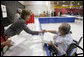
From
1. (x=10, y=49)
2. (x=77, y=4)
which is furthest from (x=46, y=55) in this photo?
(x=77, y=4)

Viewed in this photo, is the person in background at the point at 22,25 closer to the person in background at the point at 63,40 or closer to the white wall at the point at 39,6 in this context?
the person in background at the point at 63,40

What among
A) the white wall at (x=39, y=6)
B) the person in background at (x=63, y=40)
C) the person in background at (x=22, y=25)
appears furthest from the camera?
the white wall at (x=39, y=6)

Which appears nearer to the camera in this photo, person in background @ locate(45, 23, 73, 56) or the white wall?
person in background @ locate(45, 23, 73, 56)

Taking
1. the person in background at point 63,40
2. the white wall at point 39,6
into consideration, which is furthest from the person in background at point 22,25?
the white wall at point 39,6

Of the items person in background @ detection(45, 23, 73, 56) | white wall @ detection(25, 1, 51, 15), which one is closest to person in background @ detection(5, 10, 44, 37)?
person in background @ detection(45, 23, 73, 56)

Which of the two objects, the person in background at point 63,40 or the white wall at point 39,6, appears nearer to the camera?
the person in background at point 63,40

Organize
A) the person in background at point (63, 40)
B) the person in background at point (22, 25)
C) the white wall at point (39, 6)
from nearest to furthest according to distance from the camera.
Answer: the person in background at point (63, 40), the person in background at point (22, 25), the white wall at point (39, 6)

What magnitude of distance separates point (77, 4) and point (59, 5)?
242 centimetres

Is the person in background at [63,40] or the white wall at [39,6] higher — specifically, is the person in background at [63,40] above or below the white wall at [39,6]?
below

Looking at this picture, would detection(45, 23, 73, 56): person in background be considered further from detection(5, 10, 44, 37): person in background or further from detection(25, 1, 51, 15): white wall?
detection(25, 1, 51, 15): white wall

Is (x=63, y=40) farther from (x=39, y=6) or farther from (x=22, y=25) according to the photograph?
(x=39, y=6)

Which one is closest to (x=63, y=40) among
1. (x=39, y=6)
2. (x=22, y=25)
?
(x=22, y=25)

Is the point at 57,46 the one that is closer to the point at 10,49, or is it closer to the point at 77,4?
the point at 10,49

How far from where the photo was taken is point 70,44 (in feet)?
4.12
